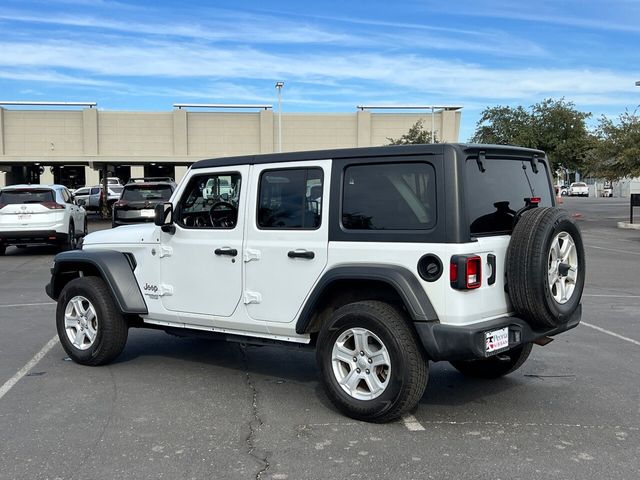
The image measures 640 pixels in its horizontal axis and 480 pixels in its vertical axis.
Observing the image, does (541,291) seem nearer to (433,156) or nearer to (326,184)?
(433,156)

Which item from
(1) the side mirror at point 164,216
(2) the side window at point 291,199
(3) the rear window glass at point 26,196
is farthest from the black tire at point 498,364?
(3) the rear window glass at point 26,196

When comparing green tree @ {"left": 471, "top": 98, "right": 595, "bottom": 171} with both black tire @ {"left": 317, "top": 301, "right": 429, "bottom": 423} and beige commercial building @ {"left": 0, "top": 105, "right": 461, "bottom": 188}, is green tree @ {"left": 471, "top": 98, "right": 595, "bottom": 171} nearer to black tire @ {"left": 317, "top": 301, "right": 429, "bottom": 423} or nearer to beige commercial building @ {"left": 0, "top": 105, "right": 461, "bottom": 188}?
beige commercial building @ {"left": 0, "top": 105, "right": 461, "bottom": 188}

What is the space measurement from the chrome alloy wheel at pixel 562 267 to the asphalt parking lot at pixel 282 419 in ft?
2.94

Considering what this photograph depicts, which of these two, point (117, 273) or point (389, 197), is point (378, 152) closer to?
point (389, 197)

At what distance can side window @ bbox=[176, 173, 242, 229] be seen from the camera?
5.65 metres

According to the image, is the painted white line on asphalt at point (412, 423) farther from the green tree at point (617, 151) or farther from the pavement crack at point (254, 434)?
the green tree at point (617, 151)

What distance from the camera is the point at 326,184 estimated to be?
5055 millimetres

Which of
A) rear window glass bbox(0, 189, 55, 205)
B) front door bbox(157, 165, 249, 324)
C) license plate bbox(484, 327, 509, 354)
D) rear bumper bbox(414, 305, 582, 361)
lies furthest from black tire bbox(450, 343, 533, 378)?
rear window glass bbox(0, 189, 55, 205)

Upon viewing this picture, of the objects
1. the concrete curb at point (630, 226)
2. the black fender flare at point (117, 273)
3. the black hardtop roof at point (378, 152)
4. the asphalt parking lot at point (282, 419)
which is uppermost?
the black hardtop roof at point (378, 152)

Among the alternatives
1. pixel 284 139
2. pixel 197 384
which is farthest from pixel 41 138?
pixel 197 384

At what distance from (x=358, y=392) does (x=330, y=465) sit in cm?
83

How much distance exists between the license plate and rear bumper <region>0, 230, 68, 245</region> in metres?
13.9

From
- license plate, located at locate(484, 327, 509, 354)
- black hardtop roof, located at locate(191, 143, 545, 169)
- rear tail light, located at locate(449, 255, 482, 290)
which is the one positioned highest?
black hardtop roof, located at locate(191, 143, 545, 169)

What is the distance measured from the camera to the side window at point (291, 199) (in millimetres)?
5141
